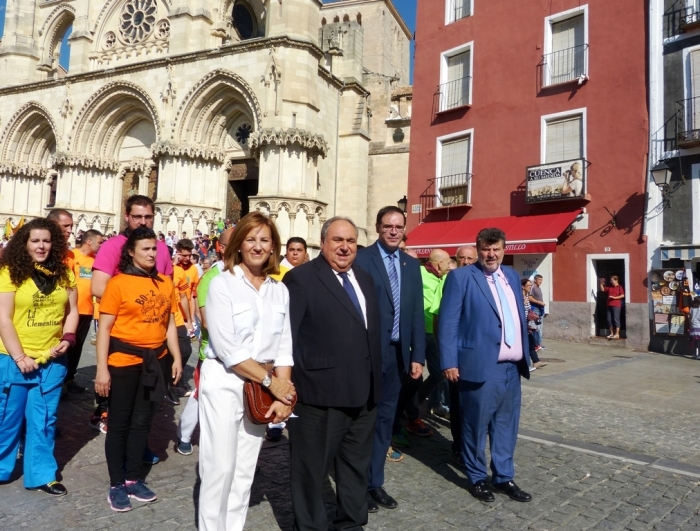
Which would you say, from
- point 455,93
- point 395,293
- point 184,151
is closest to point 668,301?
point 455,93

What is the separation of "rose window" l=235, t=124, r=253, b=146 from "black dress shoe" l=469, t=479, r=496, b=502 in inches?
799

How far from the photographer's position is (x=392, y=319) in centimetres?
401

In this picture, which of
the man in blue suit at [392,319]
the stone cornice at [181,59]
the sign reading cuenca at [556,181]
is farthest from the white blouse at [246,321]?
the stone cornice at [181,59]

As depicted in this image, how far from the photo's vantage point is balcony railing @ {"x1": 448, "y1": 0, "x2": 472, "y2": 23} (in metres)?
17.1

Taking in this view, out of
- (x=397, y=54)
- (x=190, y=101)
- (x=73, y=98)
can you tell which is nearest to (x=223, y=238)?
(x=190, y=101)

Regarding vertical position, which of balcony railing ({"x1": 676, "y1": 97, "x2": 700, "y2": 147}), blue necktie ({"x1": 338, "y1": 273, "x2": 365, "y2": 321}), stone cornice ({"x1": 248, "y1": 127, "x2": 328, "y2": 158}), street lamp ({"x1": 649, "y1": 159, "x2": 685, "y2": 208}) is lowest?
blue necktie ({"x1": 338, "y1": 273, "x2": 365, "y2": 321})

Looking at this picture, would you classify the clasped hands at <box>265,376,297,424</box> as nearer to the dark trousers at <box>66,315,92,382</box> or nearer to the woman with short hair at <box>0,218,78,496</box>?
the woman with short hair at <box>0,218,78,496</box>

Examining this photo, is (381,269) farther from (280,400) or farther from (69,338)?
(69,338)

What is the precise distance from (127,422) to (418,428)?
299cm

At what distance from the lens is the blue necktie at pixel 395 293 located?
13.3 feet

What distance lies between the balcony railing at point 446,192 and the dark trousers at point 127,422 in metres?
13.5

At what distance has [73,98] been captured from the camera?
24.5m

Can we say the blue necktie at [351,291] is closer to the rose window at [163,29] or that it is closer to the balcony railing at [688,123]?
the balcony railing at [688,123]

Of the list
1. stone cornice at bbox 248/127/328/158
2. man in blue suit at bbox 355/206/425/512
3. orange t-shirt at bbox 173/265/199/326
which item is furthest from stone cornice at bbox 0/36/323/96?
man in blue suit at bbox 355/206/425/512
